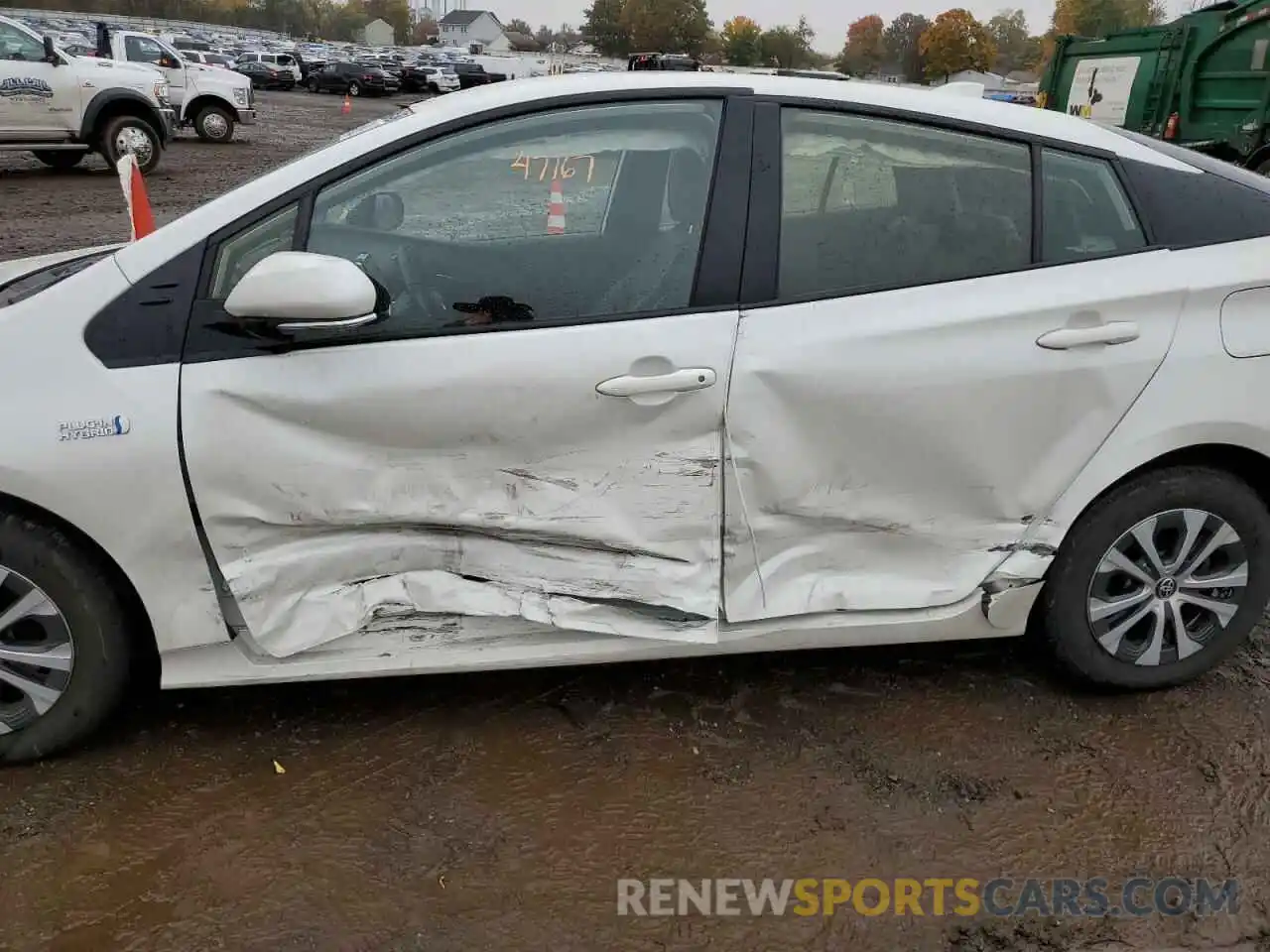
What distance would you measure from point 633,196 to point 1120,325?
128 centimetres

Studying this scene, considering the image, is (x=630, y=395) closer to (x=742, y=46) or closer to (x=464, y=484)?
(x=464, y=484)

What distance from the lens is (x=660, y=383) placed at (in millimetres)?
2363

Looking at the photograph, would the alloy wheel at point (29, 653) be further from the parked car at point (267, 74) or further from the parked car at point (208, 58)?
the parked car at point (267, 74)

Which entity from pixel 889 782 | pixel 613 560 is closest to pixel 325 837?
pixel 613 560

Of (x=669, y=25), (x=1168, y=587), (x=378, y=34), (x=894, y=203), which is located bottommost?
(x=1168, y=587)

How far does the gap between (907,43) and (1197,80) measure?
97282 mm

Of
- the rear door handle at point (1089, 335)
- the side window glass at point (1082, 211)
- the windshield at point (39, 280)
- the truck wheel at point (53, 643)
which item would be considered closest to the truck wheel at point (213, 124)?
the windshield at point (39, 280)

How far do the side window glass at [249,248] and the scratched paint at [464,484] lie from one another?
0.21 meters

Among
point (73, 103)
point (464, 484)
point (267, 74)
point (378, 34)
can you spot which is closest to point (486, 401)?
point (464, 484)

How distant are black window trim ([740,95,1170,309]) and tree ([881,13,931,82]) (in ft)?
324

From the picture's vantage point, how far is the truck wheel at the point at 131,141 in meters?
13.1

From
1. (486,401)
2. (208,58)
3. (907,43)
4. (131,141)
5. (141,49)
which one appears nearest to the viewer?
(486,401)

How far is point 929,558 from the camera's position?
266 cm

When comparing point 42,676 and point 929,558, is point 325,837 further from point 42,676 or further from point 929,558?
point 929,558
